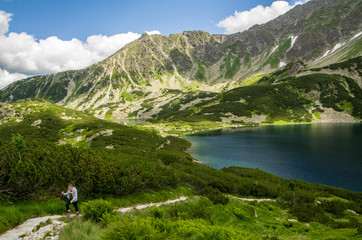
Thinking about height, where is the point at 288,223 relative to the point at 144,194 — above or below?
below

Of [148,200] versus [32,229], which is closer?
[32,229]

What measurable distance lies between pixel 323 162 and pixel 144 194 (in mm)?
70771

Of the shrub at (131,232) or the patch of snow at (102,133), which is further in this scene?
the patch of snow at (102,133)

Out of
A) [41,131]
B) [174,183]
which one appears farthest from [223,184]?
[41,131]

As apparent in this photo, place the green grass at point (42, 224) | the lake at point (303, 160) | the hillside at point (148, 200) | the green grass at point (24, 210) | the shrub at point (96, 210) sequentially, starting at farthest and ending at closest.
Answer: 1. the lake at point (303, 160)
2. the shrub at point (96, 210)
3. the green grass at point (24, 210)
4. the green grass at point (42, 224)
5. the hillside at point (148, 200)

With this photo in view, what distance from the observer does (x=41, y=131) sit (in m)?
117

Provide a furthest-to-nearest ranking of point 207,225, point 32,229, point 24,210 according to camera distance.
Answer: point 24,210 < point 207,225 < point 32,229

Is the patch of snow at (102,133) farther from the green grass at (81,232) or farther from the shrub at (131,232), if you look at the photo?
the shrub at (131,232)

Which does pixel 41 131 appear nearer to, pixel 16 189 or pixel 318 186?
pixel 16 189

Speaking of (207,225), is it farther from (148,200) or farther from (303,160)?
(303,160)

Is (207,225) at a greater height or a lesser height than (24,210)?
lesser

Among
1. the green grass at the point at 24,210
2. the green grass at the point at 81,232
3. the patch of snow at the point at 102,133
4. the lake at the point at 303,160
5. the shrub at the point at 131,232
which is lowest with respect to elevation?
the lake at the point at 303,160

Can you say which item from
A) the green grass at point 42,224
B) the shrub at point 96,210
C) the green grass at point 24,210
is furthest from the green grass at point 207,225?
the green grass at point 24,210

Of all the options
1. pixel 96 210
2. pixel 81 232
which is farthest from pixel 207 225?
pixel 81 232
